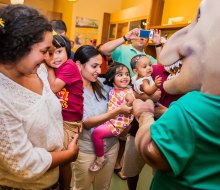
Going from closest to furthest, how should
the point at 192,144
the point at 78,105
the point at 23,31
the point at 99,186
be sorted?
the point at 192,144
the point at 23,31
the point at 78,105
the point at 99,186

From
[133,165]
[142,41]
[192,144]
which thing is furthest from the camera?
[142,41]

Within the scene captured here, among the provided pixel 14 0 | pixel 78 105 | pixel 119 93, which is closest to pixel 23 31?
pixel 78 105

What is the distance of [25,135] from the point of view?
3.00 feet

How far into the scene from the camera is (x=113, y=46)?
7.99 feet

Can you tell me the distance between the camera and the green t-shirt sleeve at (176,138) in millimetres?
721

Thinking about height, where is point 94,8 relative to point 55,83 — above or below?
above

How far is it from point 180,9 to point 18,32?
3.34m

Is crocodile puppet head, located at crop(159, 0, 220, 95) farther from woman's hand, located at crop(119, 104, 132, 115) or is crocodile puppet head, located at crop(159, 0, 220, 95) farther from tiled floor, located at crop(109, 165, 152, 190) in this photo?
tiled floor, located at crop(109, 165, 152, 190)

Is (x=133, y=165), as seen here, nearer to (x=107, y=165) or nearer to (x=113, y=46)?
(x=107, y=165)

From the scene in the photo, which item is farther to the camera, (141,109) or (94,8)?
(94,8)

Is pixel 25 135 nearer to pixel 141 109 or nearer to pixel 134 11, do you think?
pixel 141 109

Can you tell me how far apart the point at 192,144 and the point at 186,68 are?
26cm

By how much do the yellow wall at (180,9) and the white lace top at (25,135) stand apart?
2.94m

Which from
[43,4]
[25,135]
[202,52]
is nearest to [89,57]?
[25,135]
